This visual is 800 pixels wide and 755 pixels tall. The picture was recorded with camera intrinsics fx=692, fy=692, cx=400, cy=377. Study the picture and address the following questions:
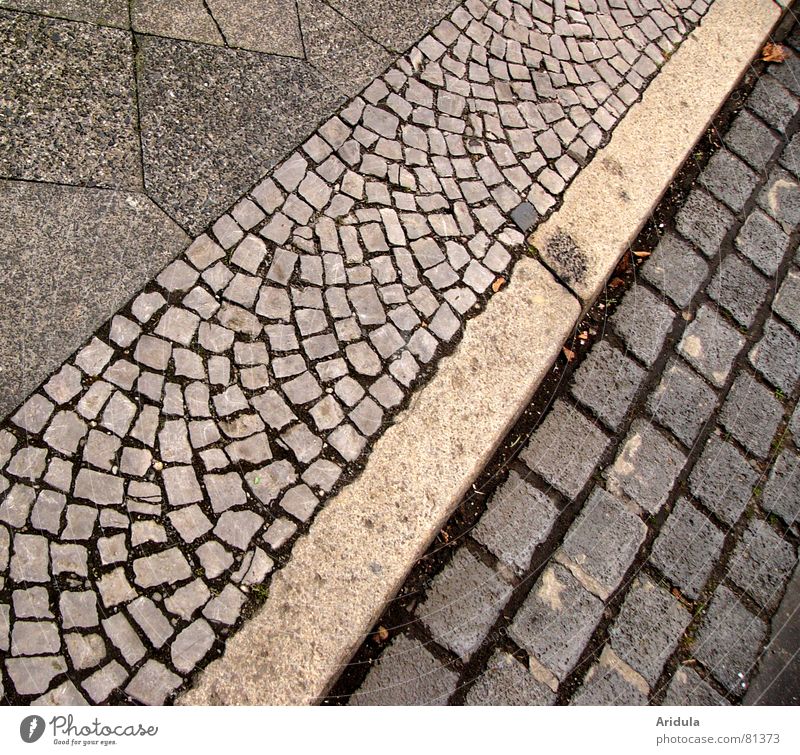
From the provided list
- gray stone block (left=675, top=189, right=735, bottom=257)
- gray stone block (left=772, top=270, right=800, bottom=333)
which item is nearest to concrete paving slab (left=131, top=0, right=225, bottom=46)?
gray stone block (left=675, top=189, right=735, bottom=257)

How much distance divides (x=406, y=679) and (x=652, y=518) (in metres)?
1.33

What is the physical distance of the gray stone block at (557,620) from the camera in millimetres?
2764

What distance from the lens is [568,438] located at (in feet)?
10.5

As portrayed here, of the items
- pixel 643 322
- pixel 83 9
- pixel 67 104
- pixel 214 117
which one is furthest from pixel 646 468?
pixel 83 9

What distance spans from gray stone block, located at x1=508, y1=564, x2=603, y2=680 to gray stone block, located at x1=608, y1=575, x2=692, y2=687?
13 cm

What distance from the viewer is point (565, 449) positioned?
317 cm

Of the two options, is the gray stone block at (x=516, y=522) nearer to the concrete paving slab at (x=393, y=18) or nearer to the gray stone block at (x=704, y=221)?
the gray stone block at (x=704, y=221)

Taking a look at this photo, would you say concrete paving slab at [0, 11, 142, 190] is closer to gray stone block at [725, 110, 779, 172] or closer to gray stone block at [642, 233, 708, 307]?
gray stone block at [642, 233, 708, 307]

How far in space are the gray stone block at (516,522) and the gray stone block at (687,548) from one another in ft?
1.71

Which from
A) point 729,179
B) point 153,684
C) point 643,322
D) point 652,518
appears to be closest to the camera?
point 153,684

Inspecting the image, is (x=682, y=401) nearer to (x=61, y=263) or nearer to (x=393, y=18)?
(x=393, y=18)

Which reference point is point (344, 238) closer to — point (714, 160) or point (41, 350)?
point (41, 350)

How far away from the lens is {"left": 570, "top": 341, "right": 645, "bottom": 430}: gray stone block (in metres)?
3.30

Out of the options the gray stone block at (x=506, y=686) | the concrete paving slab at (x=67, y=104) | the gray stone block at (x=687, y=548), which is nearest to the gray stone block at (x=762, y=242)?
the gray stone block at (x=687, y=548)
